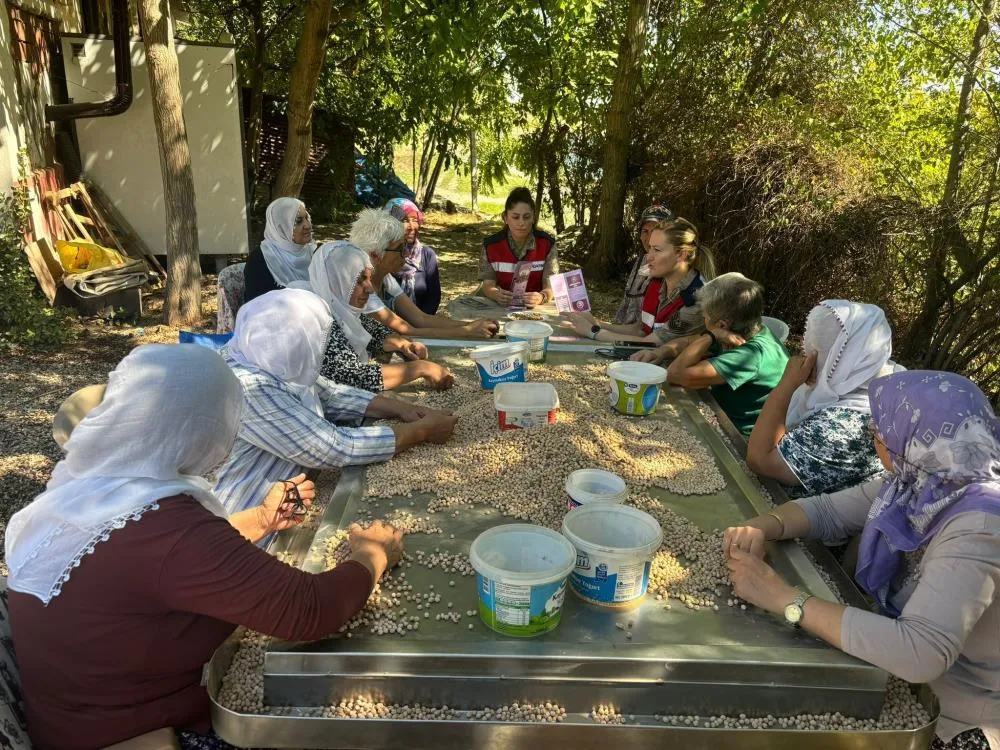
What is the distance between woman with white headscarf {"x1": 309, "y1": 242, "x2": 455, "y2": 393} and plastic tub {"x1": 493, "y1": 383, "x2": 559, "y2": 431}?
21.2 inches

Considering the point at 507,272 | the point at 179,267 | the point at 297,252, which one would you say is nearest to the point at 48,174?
the point at 179,267

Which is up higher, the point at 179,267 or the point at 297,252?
the point at 297,252

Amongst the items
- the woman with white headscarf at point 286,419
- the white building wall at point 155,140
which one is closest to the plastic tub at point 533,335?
the woman with white headscarf at point 286,419

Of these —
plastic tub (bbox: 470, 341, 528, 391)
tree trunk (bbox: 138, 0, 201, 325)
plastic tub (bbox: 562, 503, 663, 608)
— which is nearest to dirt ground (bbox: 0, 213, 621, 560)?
tree trunk (bbox: 138, 0, 201, 325)

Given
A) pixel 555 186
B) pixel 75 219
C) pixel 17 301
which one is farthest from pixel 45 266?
pixel 555 186

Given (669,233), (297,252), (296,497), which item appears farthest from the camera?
(297,252)

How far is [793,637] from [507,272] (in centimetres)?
351

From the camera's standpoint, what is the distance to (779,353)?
9.84 ft

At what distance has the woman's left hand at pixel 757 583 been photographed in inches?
58.7

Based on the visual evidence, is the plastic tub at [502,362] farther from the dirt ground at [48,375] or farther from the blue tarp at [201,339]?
the dirt ground at [48,375]

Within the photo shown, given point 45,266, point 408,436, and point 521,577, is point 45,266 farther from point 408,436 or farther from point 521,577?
point 521,577

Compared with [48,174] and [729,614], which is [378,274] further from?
[48,174]

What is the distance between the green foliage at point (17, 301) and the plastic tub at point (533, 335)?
4586mm

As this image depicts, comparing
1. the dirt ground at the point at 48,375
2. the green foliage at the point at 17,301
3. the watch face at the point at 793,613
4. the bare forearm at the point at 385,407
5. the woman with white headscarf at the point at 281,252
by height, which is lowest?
the dirt ground at the point at 48,375
